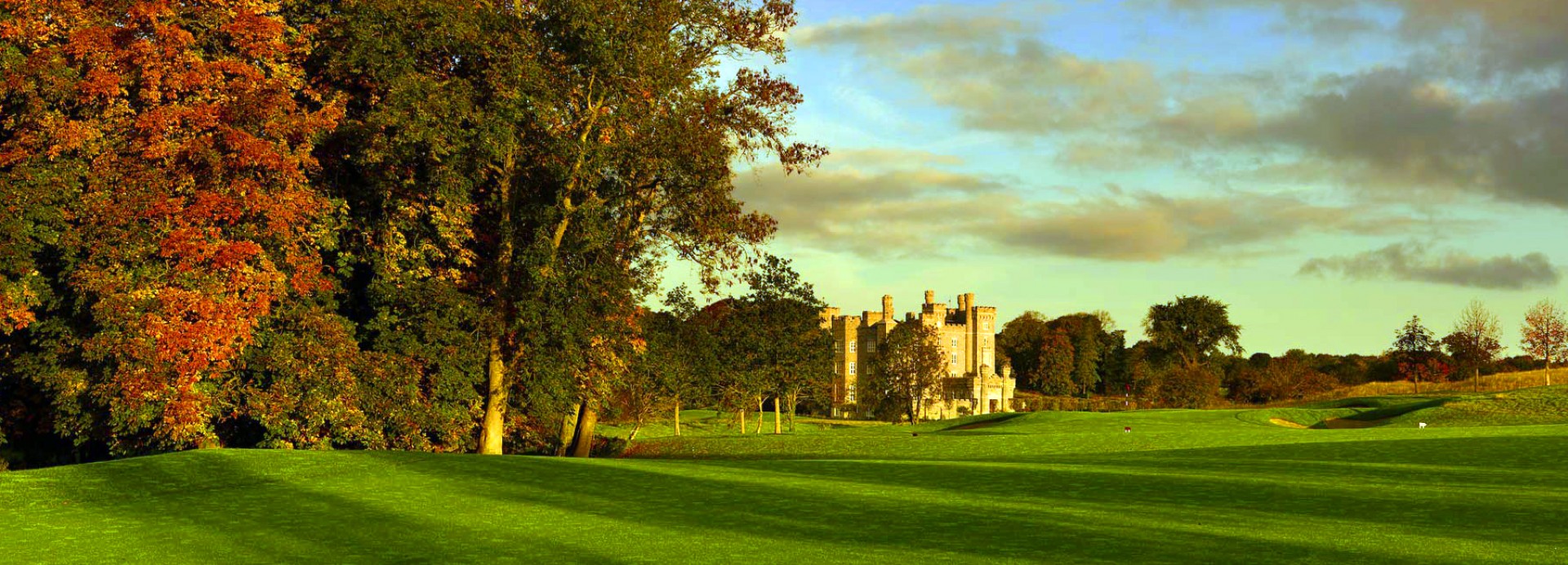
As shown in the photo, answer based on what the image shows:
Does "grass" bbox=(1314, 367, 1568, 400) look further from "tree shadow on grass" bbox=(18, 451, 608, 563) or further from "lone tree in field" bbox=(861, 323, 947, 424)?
"tree shadow on grass" bbox=(18, 451, 608, 563)

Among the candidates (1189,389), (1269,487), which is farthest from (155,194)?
(1189,389)

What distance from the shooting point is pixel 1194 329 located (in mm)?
116875

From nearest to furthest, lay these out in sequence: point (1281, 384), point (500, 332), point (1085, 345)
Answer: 1. point (500, 332)
2. point (1281, 384)
3. point (1085, 345)

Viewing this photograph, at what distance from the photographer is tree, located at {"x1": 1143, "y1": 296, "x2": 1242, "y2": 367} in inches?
4572

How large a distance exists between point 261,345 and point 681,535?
22.2 meters

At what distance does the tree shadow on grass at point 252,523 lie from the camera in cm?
1372

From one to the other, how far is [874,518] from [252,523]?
8.83 m

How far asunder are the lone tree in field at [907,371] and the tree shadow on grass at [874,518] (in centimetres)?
6309

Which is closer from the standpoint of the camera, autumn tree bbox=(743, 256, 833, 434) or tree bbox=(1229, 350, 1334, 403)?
autumn tree bbox=(743, 256, 833, 434)

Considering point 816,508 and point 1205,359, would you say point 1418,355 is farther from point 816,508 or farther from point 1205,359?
point 816,508

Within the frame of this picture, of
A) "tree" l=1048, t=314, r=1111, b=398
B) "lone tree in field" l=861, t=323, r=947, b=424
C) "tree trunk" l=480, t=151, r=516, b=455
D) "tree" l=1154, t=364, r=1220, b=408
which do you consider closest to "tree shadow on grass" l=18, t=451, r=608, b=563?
"tree trunk" l=480, t=151, r=516, b=455

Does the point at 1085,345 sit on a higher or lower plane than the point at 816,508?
higher

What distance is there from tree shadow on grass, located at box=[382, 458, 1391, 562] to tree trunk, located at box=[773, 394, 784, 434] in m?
41.4

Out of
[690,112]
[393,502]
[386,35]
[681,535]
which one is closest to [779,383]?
[690,112]
